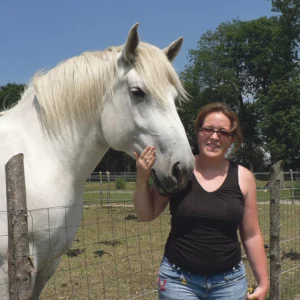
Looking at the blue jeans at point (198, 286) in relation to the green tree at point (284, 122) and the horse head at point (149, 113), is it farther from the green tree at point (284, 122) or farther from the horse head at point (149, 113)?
the green tree at point (284, 122)

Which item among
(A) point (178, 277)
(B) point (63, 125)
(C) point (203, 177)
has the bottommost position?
(A) point (178, 277)

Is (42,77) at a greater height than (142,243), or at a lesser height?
greater

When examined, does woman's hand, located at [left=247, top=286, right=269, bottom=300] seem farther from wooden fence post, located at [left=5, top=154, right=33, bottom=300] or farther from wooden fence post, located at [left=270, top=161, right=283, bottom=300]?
wooden fence post, located at [left=270, top=161, right=283, bottom=300]

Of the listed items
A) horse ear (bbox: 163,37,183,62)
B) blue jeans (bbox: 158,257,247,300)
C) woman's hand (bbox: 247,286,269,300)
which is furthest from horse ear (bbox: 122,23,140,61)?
woman's hand (bbox: 247,286,269,300)

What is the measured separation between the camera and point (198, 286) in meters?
2.17

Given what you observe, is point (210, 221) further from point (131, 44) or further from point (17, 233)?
point (131, 44)

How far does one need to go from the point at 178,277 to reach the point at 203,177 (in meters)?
0.62

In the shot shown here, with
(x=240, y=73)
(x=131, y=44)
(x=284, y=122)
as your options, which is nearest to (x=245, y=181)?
(x=131, y=44)

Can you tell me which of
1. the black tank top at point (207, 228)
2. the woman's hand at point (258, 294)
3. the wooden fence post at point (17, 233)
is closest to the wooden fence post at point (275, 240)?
the woman's hand at point (258, 294)

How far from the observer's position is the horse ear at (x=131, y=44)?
2523 mm

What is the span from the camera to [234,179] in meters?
2.28

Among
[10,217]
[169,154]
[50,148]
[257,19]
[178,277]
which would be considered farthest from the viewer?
[257,19]

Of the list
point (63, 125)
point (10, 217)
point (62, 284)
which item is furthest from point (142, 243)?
point (10, 217)

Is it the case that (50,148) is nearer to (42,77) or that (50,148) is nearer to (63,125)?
(63,125)
